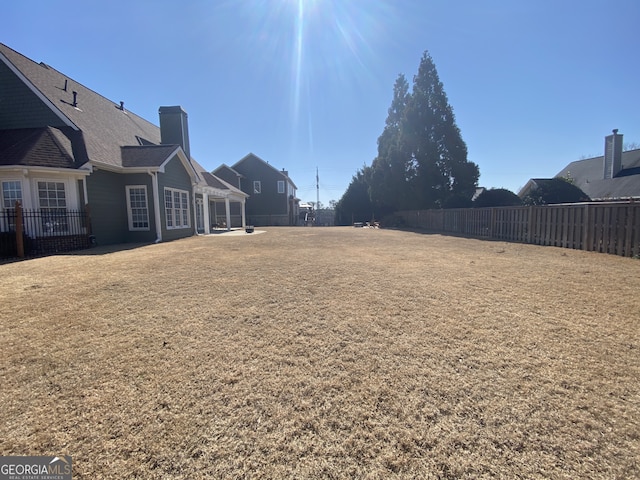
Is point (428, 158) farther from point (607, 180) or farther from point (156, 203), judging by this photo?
point (156, 203)

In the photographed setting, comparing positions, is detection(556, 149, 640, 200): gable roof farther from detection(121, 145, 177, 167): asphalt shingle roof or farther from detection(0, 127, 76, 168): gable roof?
detection(0, 127, 76, 168): gable roof

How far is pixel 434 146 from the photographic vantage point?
25766mm

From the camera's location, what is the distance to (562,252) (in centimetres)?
860

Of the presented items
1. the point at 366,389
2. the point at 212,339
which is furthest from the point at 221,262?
the point at 366,389

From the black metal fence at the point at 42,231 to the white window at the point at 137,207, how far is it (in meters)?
2.29

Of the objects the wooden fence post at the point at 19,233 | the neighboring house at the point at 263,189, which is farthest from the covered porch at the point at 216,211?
the wooden fence post at the point at 19,233

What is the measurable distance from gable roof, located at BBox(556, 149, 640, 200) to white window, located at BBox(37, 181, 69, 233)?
1442 inches

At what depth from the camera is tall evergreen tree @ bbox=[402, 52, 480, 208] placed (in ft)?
82.7

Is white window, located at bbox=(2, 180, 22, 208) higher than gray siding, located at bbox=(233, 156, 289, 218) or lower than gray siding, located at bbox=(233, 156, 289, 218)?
lower

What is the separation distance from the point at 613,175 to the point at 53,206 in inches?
1634

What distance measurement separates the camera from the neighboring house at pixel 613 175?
2464 centimetres

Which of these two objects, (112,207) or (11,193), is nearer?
(11,193)

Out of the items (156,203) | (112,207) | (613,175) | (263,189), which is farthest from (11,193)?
(613,175)

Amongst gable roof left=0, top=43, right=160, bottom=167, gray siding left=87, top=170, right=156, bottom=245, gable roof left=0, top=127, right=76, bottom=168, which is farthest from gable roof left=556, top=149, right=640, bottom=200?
gable roof left=0, top=127, right=76, bottom=168
